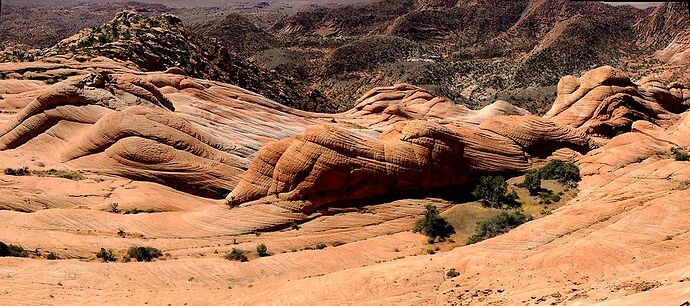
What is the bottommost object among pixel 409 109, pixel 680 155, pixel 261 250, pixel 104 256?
pixel 104 256

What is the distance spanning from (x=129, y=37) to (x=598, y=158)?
6182cm

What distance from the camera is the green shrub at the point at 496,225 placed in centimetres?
3431

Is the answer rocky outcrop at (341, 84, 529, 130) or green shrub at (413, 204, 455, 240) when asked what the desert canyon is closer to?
green shrub at (413, 204, 455, 240)

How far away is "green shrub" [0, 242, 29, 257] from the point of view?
26.3 meters

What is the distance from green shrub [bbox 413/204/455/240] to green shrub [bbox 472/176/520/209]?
4.46 metres

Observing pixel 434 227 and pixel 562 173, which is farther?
pixel 562 173

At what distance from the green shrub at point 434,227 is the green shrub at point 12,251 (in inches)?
878

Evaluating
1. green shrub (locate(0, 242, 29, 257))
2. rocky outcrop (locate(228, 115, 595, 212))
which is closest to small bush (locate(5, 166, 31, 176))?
green shrub (locate(0, 242, 29, 257))

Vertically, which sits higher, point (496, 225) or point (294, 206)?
point (496, 225)

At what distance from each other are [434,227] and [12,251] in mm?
23363

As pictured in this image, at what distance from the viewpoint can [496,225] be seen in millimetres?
34875

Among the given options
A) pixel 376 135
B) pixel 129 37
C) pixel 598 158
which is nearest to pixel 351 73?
pixel 129 37

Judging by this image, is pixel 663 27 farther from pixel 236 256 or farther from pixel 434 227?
pixel 236 256

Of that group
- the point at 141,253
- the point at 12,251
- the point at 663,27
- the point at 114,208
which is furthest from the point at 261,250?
the point at 663,27
